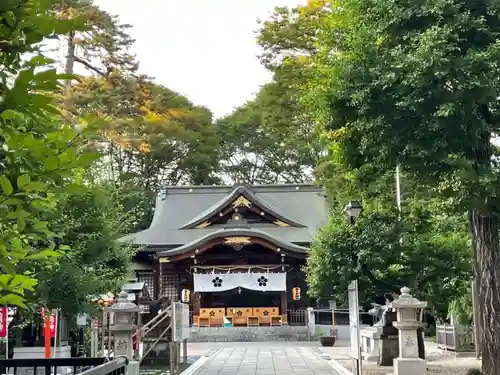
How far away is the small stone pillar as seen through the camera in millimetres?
11102

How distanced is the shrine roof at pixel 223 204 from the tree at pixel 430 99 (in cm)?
1681

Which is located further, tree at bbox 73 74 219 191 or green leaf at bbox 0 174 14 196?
tree at bbox 73 74 219 191

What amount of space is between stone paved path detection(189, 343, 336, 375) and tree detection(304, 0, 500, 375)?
17.4ft

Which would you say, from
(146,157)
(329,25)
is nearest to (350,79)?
(329,25)

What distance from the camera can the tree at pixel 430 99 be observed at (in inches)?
332

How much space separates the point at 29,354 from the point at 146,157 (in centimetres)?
2639

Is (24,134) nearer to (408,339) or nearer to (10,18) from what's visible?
(10,18)

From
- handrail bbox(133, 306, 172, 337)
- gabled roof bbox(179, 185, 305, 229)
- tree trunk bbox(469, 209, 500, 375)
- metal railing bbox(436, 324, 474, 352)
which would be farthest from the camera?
gabled roof bbox(179, 185, 305, 229)

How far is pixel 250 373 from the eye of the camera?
44.0ft

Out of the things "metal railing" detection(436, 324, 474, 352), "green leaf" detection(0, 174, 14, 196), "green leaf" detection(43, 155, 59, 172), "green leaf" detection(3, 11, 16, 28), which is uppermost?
"green leaf" detection(3, 11, 16, 28)

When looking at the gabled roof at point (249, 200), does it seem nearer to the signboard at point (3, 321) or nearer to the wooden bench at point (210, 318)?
the wooden bench at point (210, 318)

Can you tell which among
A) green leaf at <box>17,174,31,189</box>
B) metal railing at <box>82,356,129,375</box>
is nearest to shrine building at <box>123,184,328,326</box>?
metal railing at <box>82,356,129,375</box>

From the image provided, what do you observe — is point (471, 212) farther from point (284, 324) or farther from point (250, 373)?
point (284, 324)

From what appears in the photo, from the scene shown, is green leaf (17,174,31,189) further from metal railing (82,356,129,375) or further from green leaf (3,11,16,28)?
metal railing (82,356,129,375)
